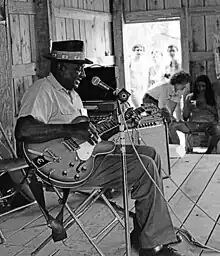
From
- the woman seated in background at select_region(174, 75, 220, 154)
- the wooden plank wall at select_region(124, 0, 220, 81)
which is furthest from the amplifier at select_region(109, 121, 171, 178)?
the wooden plank wall at select_region(124, 0, 220, 81)

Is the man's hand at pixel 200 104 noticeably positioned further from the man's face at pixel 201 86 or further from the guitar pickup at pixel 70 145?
the guitar pickup at pixel 70 145

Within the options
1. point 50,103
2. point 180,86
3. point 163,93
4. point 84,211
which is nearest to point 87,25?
point 163,93

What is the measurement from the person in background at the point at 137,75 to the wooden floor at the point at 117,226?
303 centimetres

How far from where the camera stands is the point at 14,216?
431 cm

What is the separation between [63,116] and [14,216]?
4.06ft

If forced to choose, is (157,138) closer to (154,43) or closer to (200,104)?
(200,104)

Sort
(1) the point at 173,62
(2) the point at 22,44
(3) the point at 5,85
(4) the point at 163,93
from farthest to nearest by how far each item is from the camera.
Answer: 1. (1) the point at 173,62
2. (4) the point at 163,93
3. (2) the point at 22,44
4. (3) the point at 5,85

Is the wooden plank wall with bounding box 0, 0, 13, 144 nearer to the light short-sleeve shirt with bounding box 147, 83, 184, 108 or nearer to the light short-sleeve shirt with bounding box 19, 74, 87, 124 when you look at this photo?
the light short-sleeve shirt with bounding box 19, 74, 87, 124

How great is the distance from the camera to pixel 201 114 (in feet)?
22.9

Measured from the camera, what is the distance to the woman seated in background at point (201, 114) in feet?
22.1

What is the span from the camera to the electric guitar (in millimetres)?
3154

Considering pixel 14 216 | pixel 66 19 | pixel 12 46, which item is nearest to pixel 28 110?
pixel 14 216

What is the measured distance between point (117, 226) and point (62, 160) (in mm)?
975

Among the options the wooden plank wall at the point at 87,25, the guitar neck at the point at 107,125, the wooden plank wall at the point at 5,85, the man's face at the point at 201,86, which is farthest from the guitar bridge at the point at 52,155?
the man's face at the point at 201,86
